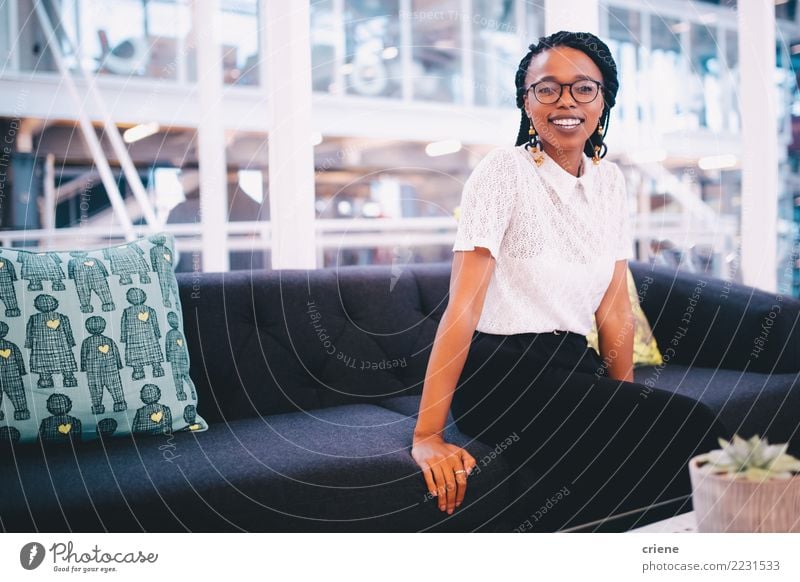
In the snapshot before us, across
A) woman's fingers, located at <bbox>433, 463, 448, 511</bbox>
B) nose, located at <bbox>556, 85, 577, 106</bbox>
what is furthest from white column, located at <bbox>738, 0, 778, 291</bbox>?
woman's fingers, located at <bbox>433, 463, 448, 511</bbox>

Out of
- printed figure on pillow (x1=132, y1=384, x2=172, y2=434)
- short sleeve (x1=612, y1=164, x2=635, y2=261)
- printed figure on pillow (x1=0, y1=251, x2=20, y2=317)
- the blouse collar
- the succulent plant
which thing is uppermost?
the blouse collar

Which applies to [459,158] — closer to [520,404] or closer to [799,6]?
[799,6]

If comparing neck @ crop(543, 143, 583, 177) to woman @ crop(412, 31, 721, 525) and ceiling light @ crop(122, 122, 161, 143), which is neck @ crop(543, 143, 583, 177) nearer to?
woman @ crop(412, 31, 721, 525)

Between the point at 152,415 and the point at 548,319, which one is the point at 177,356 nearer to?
the point at 152,415

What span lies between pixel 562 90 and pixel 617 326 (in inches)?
21.0

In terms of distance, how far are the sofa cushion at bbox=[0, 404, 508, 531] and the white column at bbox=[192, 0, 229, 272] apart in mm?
1122

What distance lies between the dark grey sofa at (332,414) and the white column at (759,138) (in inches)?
32.9

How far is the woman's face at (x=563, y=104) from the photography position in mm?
1518

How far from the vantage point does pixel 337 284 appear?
1.98m

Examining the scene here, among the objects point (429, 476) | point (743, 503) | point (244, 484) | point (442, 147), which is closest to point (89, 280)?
point (244, 484)

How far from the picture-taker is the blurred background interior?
2.87 m

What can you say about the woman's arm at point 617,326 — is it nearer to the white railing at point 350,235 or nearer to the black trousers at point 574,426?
the black trousers at point 574,426

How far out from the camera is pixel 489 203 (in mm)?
1463
